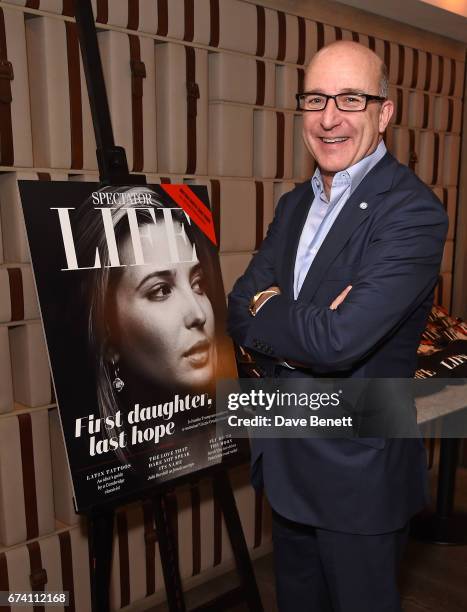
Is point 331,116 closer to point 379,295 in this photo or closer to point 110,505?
point 379,295

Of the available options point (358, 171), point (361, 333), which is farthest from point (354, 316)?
point (358, 171)

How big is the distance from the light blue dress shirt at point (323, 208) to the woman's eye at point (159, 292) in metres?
0.40

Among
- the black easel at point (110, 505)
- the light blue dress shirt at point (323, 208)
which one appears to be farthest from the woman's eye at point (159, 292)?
the light blue dress shirt at point (323, 208)

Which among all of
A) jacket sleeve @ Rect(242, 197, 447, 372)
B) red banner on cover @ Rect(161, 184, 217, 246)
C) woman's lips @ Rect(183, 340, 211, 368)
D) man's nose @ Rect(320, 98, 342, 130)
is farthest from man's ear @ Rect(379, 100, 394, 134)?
woman's lips @ Rect(183, 340, 211, 368)

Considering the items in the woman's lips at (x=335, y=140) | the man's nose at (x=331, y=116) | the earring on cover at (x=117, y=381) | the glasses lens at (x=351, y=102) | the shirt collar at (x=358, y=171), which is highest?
the glasses lens at (x=351, y=102)

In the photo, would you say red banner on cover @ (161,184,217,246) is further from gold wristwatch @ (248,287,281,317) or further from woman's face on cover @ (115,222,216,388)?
gold wristwatch @ (248,287,281,317)

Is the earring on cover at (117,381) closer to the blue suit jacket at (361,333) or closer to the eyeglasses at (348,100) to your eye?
the blue suit jacket at (361,333)

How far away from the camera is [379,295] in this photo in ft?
4.62

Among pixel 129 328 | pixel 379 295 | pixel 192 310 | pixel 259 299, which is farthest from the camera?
pixel 192 310

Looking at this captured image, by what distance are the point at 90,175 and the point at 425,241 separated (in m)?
1.19

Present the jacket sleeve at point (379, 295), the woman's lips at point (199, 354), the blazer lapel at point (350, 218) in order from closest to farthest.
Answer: the jacket sleeve at point (379, 295) < the blazer lapel at point (350, 218) < the woman's lips at point (199, 354)

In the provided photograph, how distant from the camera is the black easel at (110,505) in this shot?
1.73m

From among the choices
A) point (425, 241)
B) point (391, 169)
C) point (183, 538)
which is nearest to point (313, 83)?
point (391, 169)

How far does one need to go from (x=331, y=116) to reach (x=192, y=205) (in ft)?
1.97
